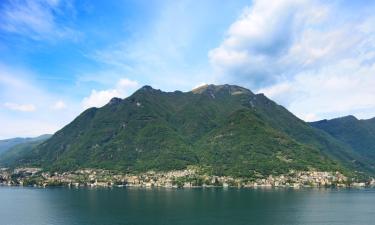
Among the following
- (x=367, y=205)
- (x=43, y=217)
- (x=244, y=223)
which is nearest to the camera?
(x=244, y=223)

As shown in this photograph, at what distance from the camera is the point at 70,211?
154 metres

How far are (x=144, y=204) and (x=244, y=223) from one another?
2065 inches

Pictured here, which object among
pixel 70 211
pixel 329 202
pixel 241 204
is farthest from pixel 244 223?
pixel 329 202

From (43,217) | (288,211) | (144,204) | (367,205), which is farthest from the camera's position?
(367,205)

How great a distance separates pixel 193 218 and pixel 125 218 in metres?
19.9

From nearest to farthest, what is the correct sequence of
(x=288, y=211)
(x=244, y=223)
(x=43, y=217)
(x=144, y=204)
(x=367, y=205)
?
(x=244, y=223) < (x=43, y=217) < (x=288, y=211) < (x=144, y=204) < (x=367, y=205)

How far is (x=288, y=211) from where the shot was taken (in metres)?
153

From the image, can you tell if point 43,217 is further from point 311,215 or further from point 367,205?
point 367,205

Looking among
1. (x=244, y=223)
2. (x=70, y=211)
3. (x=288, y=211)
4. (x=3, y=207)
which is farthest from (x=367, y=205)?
(x=3, y=207)

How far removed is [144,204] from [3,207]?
52.0 metres

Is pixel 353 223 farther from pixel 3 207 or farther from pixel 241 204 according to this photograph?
pixel 3 207

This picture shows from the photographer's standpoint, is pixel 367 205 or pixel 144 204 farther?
pixel 367 205

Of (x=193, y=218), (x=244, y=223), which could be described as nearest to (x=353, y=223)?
(x=244, y=223)

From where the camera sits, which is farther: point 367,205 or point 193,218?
point 367,205
